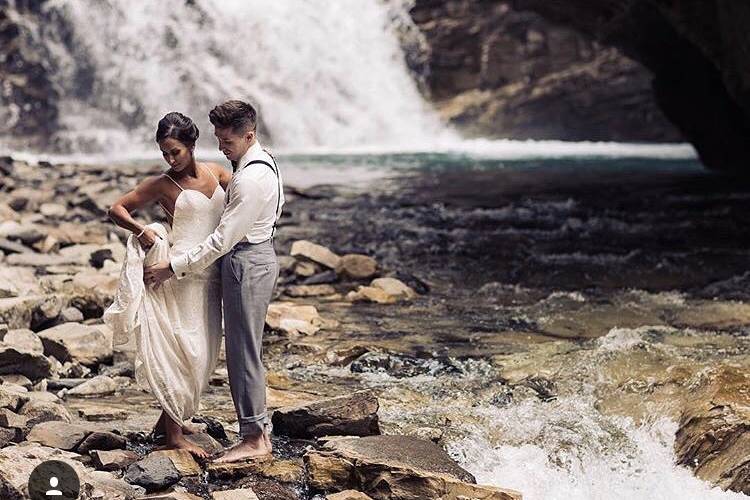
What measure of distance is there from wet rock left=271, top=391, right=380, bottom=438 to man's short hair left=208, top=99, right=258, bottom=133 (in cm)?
182

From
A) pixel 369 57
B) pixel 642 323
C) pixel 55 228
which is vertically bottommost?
pixel 642 323

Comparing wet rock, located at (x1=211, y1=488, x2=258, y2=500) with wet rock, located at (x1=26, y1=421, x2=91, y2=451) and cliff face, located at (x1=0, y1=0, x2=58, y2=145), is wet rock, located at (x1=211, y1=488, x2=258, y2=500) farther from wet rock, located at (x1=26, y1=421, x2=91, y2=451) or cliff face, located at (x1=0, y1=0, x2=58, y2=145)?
cliff face, located at (x1=0, y1=0, x2=58, y2=145)

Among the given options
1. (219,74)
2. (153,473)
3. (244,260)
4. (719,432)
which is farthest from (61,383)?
(219,74)

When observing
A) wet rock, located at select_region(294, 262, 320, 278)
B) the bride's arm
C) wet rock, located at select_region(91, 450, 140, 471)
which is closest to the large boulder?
wet rock, located at select_region(91, 450, 140, 471)

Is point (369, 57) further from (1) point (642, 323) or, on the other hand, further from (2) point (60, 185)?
(1) point (642, 323)

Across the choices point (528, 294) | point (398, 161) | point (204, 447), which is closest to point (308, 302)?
point (528, 294)

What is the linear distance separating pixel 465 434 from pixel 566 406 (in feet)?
2.99

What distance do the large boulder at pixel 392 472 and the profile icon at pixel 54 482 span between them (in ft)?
4.20

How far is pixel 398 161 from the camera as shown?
1160 inches

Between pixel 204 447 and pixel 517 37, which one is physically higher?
pixel 517 37

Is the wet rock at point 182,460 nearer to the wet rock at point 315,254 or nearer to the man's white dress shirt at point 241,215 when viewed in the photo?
the man's white dress shirt at point 241,215

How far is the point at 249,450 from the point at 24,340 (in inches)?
105

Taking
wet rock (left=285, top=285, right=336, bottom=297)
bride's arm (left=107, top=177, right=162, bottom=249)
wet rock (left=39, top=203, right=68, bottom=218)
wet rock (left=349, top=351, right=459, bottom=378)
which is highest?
bride's arm (left=107, top=177, right=162, bottom=249)

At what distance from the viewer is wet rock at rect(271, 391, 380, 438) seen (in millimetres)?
5641
